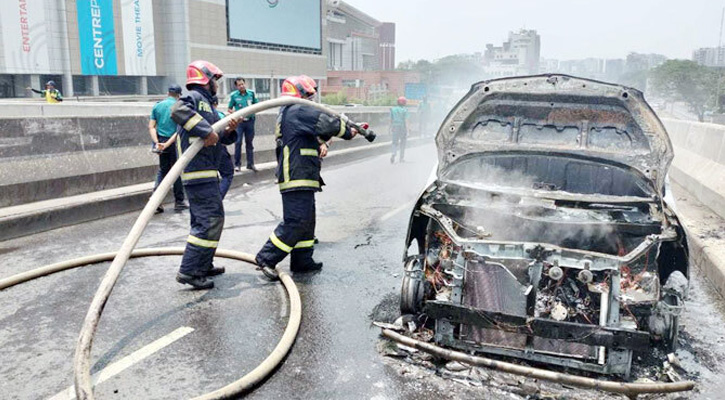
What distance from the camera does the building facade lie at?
32.6m

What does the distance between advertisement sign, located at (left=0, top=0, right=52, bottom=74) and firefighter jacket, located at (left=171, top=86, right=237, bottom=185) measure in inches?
1307

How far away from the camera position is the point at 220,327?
14.4 ft

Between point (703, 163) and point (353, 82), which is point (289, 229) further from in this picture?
point (353, 82)

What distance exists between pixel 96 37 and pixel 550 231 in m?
38.3

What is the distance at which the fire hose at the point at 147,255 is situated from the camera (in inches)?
130

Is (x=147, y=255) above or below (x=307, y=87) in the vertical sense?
below

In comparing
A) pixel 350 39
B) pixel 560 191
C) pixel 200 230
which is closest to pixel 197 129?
pixel 200 230

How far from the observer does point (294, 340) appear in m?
4.10

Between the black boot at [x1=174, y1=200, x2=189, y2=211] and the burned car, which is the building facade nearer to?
the black boot at [x1=174, y1=200, x2=189, y2=211]

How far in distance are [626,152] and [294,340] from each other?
3153 mm

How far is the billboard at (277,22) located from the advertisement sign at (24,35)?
15.2m

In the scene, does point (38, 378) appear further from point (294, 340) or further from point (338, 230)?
point (338, 230)

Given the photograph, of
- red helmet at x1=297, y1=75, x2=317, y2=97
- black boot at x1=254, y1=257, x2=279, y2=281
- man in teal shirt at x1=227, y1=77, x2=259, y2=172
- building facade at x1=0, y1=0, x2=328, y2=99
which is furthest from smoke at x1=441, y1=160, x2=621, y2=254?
building facade at x1=0, y1=0, x2=328, y2=99

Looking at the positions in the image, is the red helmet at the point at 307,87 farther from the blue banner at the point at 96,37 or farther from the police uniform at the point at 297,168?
the blue banner at the point at 96,37
